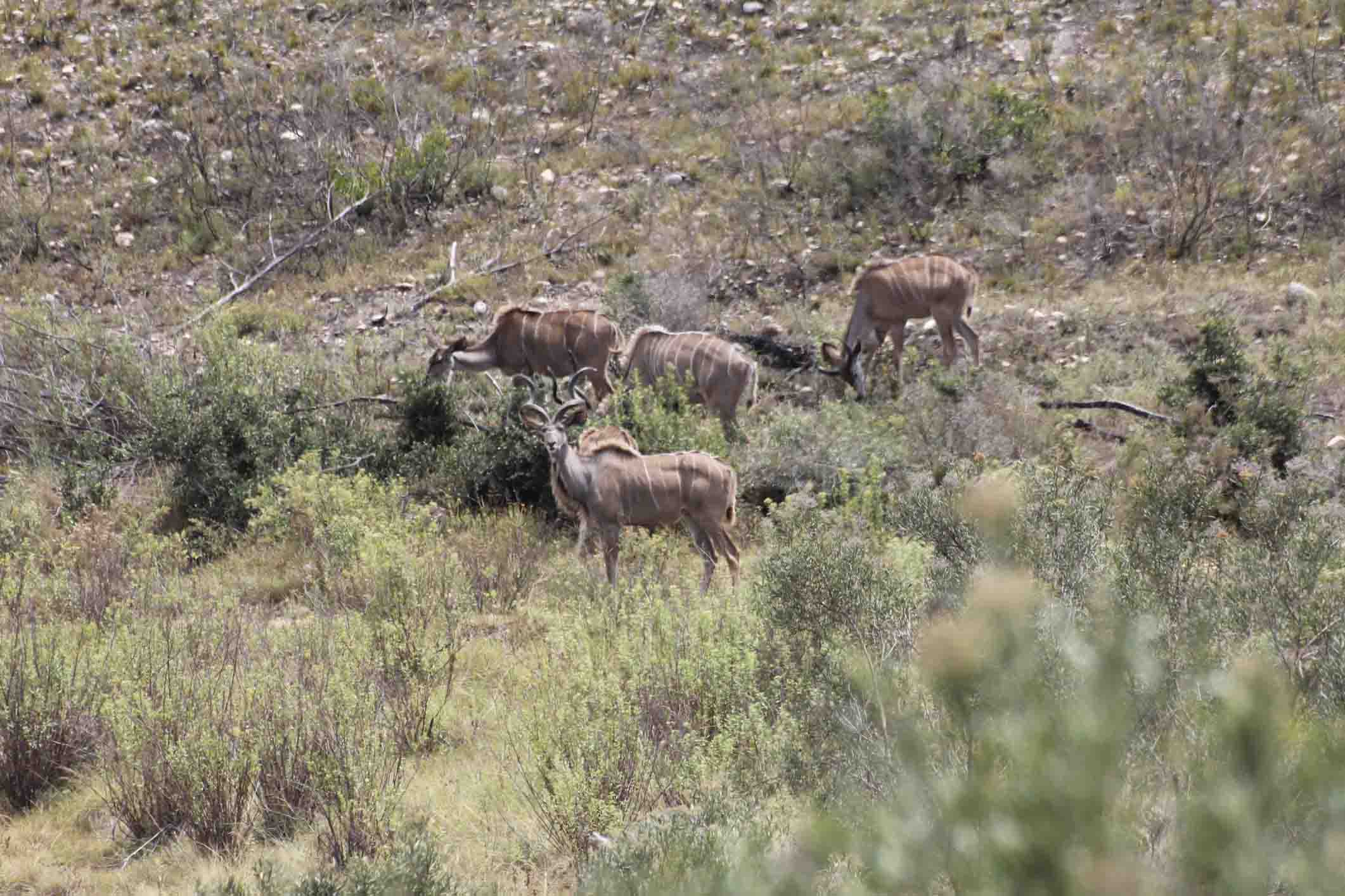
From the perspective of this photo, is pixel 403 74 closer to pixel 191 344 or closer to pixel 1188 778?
pixel 191 344

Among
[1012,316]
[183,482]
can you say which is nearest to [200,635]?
[183,482]

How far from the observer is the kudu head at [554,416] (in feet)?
32.5

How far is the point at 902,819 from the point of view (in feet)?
8.41

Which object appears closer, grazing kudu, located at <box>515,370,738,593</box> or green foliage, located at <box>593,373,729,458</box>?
grazing kudu, located at <box>515,370,738,593</box>

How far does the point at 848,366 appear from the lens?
46.4ft

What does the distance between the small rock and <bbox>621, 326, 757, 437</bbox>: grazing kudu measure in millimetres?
6446

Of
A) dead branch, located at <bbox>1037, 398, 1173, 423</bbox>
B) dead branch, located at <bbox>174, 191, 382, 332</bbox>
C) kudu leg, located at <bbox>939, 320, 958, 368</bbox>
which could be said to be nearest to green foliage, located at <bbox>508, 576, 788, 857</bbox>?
dead branch, located at <bbox>1037, 398, 1173, 423</bbox>

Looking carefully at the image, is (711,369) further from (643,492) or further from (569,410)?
(643,492)

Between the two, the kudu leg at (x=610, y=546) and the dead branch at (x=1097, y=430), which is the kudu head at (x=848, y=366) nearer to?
the dead branch at (x=1097, y=430)

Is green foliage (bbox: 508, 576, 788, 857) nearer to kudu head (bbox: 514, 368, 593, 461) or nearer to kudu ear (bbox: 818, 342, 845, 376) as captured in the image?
kudu head (bbox: 514, 368, 593, 461)

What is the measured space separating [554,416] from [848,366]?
4878mm

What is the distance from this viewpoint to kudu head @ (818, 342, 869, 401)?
45.7ft

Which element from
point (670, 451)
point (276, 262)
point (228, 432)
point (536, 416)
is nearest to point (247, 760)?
point (536, 416)

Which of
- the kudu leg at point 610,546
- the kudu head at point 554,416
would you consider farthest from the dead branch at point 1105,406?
the kudu leg at point 610,546
